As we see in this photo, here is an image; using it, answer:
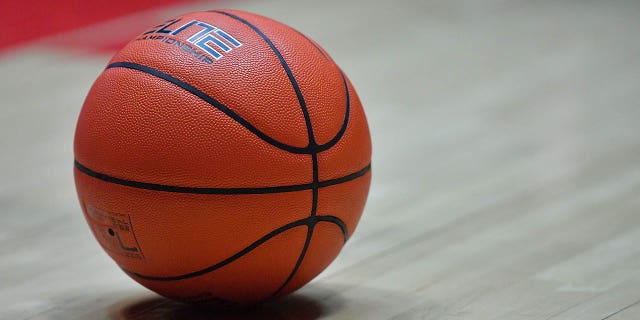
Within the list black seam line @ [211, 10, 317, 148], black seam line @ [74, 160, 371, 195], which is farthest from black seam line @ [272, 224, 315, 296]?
black seam line @ [211, 10, 317, 148]

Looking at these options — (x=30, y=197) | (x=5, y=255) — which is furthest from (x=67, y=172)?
(x=5, y=255)

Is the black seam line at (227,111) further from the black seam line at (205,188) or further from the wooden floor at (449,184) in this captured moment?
the wooden floor at (449,184)

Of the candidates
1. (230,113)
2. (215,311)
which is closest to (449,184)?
(215,311)

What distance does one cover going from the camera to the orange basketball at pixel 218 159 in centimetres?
235

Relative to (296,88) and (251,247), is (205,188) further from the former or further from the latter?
(296,88)

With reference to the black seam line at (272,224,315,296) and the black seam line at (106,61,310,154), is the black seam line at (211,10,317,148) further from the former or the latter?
the black seam line at (272,224,315,296)

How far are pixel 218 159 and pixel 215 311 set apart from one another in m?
0.55

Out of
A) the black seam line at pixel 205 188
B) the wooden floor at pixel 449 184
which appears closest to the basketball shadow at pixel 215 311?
the wooden floor at pixel 449 184

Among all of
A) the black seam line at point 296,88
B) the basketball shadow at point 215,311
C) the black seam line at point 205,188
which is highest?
the black seam line at point 296,88

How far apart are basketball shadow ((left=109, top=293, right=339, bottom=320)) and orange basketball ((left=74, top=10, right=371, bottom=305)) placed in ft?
0.38

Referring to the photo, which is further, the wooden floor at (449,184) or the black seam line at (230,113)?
the wooden floor at (449,184)

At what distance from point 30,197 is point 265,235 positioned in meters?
1.79

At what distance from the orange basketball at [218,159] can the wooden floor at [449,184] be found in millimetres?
273

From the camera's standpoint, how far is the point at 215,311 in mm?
2709
